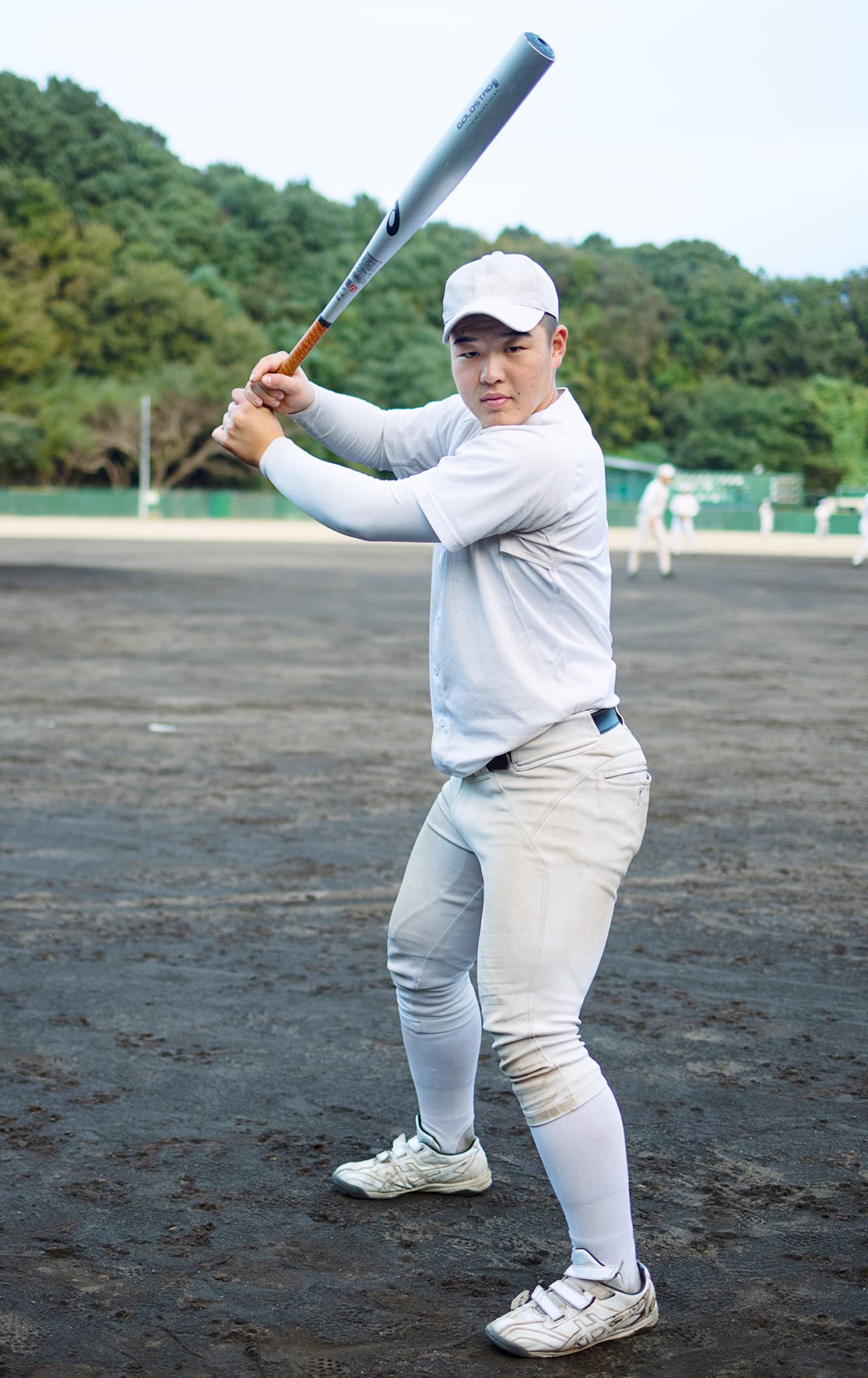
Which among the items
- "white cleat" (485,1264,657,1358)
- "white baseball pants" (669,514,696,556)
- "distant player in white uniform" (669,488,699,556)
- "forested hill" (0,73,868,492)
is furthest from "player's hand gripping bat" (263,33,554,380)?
"forested hill" (0,73,868,492)

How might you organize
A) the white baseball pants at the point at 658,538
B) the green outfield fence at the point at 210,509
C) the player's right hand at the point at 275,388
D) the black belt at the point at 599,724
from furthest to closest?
the green outfield fence at the point at 210,509, the white baseball pants at the point at 658,538, the player's right hand at the point at 275,388, the black belt at the point at 599,724

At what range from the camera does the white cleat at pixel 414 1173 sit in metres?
3.73

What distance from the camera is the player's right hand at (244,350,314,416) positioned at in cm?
342

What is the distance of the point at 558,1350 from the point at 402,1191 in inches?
31.9

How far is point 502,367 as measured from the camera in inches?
124

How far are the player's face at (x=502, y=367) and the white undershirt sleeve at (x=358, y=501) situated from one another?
10.2 inches

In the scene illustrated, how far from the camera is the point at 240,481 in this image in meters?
81.2

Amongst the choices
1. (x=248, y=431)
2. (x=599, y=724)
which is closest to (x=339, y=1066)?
(x=599, y=724)

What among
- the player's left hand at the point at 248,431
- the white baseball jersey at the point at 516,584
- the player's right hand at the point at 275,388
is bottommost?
the white baseball jersey at the point at 516,584

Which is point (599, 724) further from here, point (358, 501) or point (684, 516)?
point (684, 516)

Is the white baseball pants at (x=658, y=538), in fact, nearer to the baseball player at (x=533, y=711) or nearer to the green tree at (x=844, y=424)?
the baseball player at (x=533, y=711)

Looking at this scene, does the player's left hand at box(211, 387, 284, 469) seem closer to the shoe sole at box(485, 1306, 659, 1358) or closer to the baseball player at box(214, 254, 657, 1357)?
the baseball player at box(214, 254, 657, 1357)

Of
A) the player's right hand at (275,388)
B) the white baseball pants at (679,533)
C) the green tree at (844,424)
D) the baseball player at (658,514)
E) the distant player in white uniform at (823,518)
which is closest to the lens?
the player's right hand at (275,388)

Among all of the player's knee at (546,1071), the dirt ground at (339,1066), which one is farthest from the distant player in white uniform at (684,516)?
the player's knee at (546,1071)
